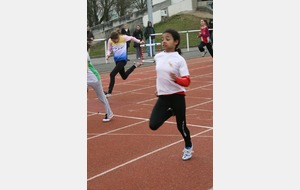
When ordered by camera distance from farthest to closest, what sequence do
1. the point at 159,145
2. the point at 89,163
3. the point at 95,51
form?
the point at 95,51
the point at 159,145
the point at 89,163

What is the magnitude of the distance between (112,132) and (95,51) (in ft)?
72.3

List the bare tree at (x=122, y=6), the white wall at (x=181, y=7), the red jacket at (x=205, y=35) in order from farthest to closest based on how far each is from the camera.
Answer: the bare tree at (x=122, y=6) < the white wall at (x=181, y=7) < the red jacket at (x=205, y=35)

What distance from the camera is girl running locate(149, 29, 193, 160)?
5328 mm

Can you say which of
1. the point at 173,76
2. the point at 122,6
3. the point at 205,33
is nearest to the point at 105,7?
the point at 122,6

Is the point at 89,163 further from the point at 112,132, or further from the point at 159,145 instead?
the point at 112,132

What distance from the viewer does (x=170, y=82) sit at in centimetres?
539

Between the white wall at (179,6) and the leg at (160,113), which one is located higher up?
the white wall at (179,6)

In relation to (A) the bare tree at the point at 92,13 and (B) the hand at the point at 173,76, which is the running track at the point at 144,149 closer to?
(B) the hand at the point at 173,76

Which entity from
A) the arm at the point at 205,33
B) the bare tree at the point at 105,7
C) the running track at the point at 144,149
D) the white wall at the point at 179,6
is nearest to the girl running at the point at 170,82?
the running track at the point at 144,149

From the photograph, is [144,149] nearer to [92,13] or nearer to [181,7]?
[92,13]

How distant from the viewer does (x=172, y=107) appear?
18.1ft

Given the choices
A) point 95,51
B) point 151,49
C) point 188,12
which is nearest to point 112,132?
point 151,49

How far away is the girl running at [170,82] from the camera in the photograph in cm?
533

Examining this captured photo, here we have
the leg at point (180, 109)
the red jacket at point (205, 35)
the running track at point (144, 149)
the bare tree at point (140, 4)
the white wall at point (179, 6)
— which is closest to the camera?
the running track at point (144, 149)
